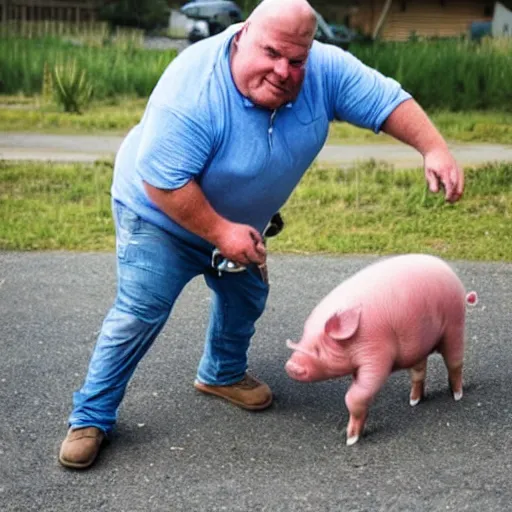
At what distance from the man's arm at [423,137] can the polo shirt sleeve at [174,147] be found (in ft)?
2.31

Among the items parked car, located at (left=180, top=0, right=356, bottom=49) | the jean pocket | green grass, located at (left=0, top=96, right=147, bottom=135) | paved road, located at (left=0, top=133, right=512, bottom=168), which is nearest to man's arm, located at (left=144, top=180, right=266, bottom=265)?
the jean pocket

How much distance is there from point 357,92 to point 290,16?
436 mm

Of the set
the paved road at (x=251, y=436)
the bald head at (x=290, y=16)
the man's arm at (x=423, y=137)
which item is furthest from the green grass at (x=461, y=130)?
the bald head at (x=290, y=16)

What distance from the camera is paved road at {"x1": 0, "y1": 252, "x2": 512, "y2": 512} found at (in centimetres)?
352

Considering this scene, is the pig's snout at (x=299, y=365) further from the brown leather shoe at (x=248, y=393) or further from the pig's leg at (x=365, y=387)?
the brown leather shoe at (x=248, y=393)

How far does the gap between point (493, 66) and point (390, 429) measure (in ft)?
31.7

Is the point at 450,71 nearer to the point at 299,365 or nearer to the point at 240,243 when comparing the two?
the point at 299,365

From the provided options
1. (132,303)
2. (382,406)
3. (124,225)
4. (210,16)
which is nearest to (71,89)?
(210,16)

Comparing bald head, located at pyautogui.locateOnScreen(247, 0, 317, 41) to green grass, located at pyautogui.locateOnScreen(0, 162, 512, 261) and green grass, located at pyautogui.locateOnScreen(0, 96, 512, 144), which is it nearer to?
green grass, located at pyautogui.locateOnScreen(0, 162, 512, 261)

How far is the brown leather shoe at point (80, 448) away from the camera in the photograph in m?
3.71

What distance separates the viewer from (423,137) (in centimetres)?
368

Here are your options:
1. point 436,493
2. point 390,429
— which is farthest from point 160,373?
point 436,493

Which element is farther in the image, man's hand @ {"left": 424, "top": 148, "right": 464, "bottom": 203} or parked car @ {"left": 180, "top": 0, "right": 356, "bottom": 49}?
parked car @ {"left": 180, "top": 0, "right": 356, "bottom": 49}

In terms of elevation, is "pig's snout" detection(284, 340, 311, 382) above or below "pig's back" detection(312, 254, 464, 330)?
below
